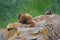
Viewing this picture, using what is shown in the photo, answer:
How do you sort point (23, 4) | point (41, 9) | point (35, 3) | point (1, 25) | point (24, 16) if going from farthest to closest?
point (35, 3) → point (41, 9) → point (1, 25) → point (23, 4) → point (24, 16)

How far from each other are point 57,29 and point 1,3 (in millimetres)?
4903

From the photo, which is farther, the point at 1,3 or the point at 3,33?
the point at 1,3

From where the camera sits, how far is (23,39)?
26.3 ft

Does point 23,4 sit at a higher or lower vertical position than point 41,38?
higher

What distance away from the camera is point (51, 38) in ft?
26.6

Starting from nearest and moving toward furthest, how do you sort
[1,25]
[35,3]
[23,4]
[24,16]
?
[24,16]
[23,4]
[1,25]
[35,3]

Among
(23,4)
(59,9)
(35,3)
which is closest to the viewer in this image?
(23,4)

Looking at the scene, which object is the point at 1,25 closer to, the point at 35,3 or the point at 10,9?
the point at 10,9

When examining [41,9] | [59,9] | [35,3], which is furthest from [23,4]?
[35,3]

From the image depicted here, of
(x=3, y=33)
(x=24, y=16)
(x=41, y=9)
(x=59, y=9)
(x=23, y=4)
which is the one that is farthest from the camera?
(x=41, y=9)

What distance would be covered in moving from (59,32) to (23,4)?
5.61 metres

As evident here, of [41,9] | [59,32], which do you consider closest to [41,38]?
[59,32]

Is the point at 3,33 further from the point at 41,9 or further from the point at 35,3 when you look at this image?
the point at 35,3

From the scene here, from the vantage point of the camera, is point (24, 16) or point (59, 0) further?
point (59, 0)
